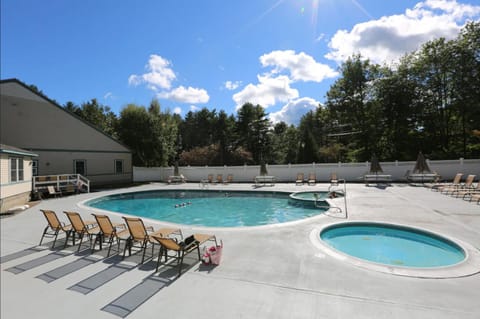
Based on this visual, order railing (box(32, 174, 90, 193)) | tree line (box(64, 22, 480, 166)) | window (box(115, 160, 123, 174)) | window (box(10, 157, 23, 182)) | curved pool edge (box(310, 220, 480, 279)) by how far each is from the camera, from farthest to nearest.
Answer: window (box(115, 160, 123, 174)) < tree line (box(64, 22, 480, 166)) < railing (box(32, 174, 90, 193)) < window (box(10, 157, 23, 182)) < curved pool edge (box(310, 220, 480, 279))

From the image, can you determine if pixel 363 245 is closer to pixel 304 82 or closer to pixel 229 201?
pixel 229 201

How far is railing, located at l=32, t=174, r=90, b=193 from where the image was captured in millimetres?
13945

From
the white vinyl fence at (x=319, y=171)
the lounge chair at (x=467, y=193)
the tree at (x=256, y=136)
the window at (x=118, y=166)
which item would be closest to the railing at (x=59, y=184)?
the window at (x=118, y=166)

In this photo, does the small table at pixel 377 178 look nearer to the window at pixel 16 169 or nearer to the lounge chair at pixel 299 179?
the lounge chair at pixel 299 179

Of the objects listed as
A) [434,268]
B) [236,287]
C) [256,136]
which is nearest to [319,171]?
[434,268]

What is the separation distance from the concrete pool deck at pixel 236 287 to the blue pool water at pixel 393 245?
1.65ft

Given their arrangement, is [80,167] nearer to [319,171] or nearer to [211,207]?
[211,207]

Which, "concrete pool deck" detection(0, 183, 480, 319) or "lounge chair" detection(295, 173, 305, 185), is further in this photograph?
"lounge chair" detection(295, 173, 305, 185)

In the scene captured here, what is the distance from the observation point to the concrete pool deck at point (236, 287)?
9.89 ft

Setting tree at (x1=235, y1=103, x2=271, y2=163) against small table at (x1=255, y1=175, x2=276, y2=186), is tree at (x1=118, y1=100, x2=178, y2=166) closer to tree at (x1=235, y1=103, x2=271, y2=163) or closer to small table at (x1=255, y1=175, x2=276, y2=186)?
small table at (x1=255, y1=175, x2=276, y2=186)

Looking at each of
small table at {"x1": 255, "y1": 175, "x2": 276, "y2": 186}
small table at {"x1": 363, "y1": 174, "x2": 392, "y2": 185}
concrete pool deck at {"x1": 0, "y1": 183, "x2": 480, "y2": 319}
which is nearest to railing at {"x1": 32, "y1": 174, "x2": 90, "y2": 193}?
concrete pool deck at {"x1": 0, "y1": 183, "x2": 480, "y2": 319}

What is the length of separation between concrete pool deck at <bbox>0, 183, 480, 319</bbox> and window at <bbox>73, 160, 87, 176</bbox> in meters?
13.9

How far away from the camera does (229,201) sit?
13.6 m

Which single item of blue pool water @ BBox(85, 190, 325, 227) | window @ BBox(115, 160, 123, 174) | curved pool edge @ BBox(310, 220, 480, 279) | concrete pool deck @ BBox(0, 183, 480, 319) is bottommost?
blue pool water @ BBox(85, 190, 325, 227)
